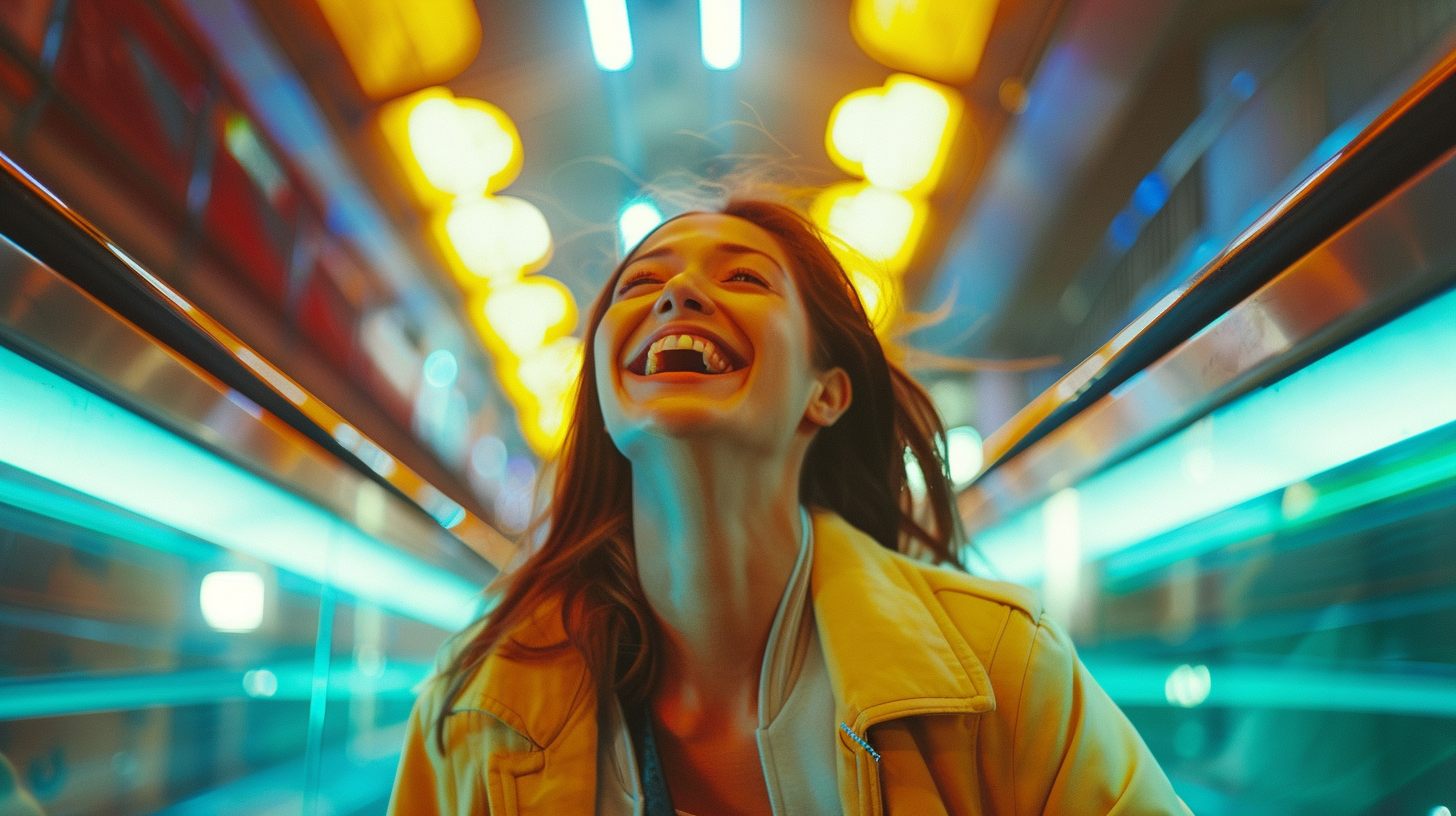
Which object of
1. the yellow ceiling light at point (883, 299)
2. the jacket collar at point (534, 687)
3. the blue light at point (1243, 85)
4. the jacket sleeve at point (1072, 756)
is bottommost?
the jacket sleeve at point (1072, 756)

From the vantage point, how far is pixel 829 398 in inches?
58.6

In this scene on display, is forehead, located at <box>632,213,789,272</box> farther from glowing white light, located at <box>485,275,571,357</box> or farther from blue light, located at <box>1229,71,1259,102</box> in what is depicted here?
glowing white light, located at <box>485,275,571,357</box>

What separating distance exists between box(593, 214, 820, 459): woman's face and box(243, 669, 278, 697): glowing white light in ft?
3.86

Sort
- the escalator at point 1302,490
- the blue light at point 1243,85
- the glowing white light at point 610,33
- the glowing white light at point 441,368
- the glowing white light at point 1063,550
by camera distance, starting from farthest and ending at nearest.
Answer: the glowing white light at point 441,368, the glowing white light at point 610,33, the blue light at point 1243,85, the glowing white light at point 1063,550, the escalator at point 1302,490

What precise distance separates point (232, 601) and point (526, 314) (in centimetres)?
357

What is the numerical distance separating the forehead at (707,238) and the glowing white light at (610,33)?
1.66 m

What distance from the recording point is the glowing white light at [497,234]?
167 inches

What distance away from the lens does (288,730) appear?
6.82 feet

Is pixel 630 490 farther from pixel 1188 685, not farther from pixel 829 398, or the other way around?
pixel 1188 685

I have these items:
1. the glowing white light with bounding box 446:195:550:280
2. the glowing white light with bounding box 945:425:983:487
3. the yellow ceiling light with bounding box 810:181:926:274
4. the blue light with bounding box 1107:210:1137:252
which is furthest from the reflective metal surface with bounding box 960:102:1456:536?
the glowing white light with bounding box 446:195:550:280

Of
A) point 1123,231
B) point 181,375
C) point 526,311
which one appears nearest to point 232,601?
point 181,375

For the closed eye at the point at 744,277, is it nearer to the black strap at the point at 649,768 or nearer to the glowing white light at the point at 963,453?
the glowing white light at the point at 963,453

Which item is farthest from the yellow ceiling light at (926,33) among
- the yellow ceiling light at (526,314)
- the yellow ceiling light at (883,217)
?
the yellow ceiling light at (526,314)

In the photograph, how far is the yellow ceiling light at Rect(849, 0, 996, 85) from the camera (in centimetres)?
306
